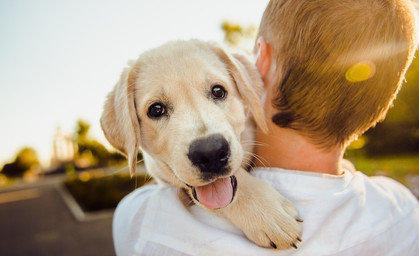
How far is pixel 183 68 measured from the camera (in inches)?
105

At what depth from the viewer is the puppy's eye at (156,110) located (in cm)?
270

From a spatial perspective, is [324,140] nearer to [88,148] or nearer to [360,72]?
[360,72]

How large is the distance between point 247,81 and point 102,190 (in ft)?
51.2

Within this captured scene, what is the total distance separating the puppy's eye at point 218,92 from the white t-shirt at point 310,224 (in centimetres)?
79

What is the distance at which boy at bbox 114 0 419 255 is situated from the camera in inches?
76.0

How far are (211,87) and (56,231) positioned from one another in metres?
11.5

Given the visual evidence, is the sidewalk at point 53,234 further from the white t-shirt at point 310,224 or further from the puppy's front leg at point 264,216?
the puppy's front leg at point 264,216

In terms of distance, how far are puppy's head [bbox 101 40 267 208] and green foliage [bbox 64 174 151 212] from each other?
9.73 m

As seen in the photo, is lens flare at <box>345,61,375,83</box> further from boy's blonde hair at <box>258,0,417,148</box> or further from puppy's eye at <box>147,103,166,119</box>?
puppy's eye at <box>147,103,166,119</box>

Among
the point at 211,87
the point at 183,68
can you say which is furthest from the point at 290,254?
the point at 183,68

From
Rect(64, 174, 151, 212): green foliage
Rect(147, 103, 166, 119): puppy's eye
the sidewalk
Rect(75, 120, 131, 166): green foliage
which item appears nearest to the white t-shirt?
Rect(147, 103, 166, 119): puppy's eye

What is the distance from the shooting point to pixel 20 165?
71.2 m

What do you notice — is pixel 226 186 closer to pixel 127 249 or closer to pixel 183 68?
pixel 127 249

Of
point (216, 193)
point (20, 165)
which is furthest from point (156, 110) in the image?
point (20, 165)
